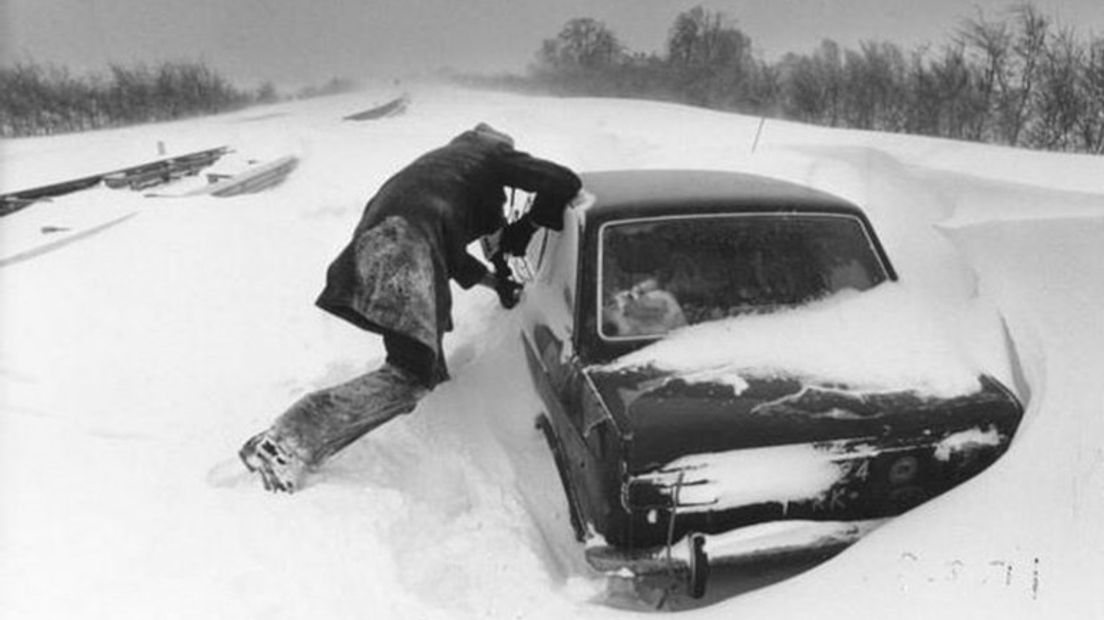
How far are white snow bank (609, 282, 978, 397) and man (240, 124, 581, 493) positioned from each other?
1.11 m

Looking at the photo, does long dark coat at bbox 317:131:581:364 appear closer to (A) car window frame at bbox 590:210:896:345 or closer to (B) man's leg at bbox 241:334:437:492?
(B) man's leg at bbox 241:334:437:492

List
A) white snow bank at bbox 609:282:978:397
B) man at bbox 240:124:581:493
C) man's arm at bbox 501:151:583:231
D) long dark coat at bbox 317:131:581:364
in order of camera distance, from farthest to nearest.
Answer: man's arm at bbox 501:151:583:231 → long dark coat at bbox 317:131:581:364 → man at bbox 240:124:581:493 → white snow bank at bbox 609:282:978:397

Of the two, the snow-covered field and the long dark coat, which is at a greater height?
the long dark coat

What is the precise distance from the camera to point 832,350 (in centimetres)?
349

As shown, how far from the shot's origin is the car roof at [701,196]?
396 centimetres

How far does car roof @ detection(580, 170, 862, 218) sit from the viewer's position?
3.96 metres

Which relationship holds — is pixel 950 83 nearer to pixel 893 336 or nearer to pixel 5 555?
pixel 893 336

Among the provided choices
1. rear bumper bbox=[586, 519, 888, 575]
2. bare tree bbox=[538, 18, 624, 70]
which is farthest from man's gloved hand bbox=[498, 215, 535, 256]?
bare tree bbox=[538, 18, 624, 70]

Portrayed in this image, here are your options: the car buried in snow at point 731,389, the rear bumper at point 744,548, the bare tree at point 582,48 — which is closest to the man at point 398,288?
the car buried in snow at point 731,389

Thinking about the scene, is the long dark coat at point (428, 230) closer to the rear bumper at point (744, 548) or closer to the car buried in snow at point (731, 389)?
the car buried in snow at point (731, 389)

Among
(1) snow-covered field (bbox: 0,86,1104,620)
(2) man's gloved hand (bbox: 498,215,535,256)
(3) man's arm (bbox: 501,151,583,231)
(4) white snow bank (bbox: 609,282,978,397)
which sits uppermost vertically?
(3) man's arm (bbox: 501,151,583,231)

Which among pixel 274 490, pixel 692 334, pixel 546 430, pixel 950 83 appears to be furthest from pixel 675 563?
pixel 950 83

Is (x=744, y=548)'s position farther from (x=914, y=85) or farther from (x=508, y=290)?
(x=914, y=85)

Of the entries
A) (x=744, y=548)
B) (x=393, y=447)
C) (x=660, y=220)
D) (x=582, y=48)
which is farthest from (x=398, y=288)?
(x=582, y=48)
